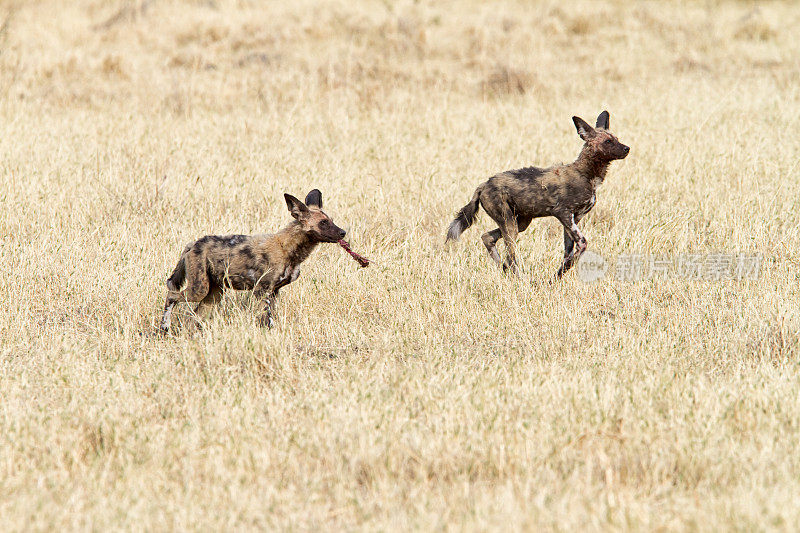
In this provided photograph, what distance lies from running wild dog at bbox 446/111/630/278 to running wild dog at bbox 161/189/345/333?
1.78 m

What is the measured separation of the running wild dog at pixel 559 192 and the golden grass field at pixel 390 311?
1.31ft

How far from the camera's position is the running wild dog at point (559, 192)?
758cm

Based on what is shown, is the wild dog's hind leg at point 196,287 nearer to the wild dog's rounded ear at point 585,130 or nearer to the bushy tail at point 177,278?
the bushy tail at point 177,278

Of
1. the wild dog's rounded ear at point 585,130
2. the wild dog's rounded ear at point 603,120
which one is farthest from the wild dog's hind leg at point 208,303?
the wild dog's rounded ear at point 603,120

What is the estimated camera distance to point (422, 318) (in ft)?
22.4

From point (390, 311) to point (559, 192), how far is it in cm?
Answer: 184

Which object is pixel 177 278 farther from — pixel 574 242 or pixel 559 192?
pixel 574 242

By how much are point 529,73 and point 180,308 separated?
8957 millimetres

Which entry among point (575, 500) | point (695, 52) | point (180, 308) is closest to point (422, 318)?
point (180, 308)

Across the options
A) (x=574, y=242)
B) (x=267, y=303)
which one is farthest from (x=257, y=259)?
(x=574, y=242)

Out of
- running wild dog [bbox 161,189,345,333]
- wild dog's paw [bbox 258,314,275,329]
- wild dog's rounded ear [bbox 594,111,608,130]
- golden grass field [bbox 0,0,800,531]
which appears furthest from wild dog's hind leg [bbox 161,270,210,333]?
wild dog's rounded ear [bbox 594,111,608,130]

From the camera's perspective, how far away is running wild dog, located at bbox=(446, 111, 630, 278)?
758 cm

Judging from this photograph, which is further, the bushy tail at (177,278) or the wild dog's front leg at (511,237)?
the wild dog's front leg at (511,237)

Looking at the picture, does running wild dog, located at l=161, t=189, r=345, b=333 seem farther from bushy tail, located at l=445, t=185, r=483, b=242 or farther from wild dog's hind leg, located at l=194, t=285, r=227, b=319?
bushy tail, located at l=445, t=185, r=483, b=242
